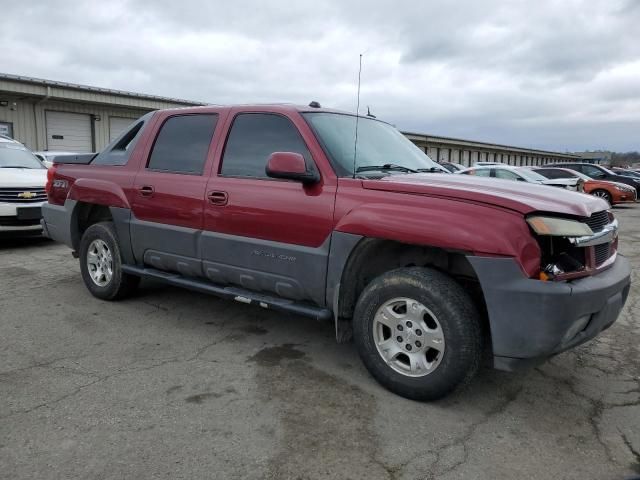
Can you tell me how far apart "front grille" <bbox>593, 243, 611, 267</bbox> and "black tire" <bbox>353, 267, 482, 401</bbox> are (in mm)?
825

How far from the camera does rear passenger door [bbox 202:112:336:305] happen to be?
3506mm

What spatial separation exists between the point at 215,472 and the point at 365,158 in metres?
2.34

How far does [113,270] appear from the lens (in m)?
4.96

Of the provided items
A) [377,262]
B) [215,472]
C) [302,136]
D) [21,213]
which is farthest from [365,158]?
[21,213]

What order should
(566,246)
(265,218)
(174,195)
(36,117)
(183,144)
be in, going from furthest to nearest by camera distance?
(36,117) → (183,144) → (174,195) → (265,218) → (566,246)

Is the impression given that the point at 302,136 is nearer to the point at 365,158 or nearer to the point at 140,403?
the point at 365,158

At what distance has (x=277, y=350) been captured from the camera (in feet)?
13.0

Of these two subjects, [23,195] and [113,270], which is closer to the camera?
[113,270]

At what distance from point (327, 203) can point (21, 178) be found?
21.8ft

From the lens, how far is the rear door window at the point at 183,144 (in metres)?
4.34

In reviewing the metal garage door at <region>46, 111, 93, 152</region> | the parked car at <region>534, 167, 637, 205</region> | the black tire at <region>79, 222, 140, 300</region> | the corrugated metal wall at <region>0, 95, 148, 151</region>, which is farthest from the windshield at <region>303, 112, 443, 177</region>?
the metal garage door at <region>46, 111, 93, 152</region>

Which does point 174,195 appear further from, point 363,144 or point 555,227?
point 555,227

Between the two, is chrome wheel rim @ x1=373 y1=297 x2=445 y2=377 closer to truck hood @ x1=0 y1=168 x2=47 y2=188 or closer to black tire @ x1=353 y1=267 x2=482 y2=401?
black tire @ x1=353 y1=267 x2=482 y2=401

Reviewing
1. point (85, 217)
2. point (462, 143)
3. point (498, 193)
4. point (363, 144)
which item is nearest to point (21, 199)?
point (85, 217)
